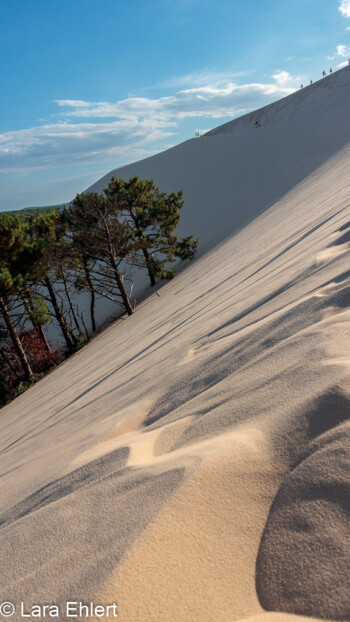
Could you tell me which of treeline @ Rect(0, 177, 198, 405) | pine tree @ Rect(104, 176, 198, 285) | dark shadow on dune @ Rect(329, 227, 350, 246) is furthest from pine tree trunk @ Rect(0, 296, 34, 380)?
dark shadow on dune @ Rect(329, 227, 350, 246)

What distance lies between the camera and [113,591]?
92 centimetres

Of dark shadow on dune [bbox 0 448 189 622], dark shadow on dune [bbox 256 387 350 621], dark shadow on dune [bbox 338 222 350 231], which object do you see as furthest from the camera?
dark shadow on dune [bbox 338 222 350 231]

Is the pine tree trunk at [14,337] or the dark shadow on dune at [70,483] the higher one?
the pine tree trunk at [14,337]

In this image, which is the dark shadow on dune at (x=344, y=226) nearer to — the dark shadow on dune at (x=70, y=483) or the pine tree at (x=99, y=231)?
the dark shadow on dune at (x=70, y=483)

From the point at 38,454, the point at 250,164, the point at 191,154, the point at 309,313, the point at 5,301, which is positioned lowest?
the point at 38,454

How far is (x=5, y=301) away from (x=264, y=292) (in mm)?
11253

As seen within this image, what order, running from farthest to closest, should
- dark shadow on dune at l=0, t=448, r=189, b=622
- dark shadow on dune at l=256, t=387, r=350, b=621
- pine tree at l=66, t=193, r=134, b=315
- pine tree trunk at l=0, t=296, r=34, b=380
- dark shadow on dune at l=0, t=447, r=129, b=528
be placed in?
pine tree at l=66, t=193, r=134, b=315, pine tree trunk at l=0, t=296, r=34, b=380, dark shadow on dune at l=0, t=447, r=129, b=528, dark shadow on dune at l=0, t=448, r=189, b=622, dark shadow on dune at l=256, t=387, r=350, b=621

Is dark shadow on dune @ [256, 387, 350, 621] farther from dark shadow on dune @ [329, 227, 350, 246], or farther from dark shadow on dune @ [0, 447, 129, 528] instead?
dark shadow on dune @ [329, 227, 350, 246]

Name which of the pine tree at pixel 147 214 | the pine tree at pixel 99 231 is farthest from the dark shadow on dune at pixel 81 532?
the pine tree at pixel 147 214

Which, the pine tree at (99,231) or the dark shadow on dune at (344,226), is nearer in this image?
the dark shadow on dune at (344,226)

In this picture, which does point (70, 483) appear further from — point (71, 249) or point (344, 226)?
point (71, 249)

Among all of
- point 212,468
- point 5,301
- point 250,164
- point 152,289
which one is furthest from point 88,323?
point 212,468

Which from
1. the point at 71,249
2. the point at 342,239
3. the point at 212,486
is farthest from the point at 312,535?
the point at 71,249

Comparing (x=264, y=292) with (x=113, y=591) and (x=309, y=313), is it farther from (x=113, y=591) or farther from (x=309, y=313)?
(x=113, y=591)
